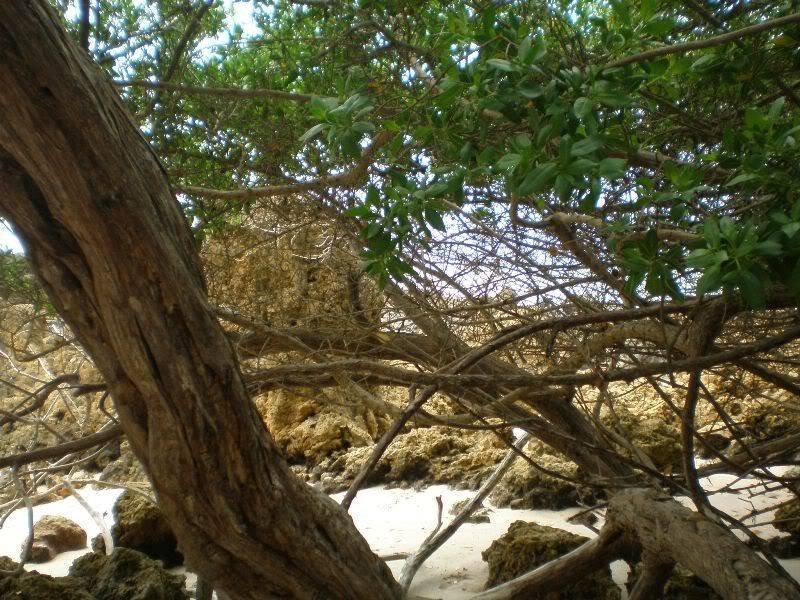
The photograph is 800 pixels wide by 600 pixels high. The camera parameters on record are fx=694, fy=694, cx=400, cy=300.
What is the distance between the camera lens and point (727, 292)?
1.64 meters

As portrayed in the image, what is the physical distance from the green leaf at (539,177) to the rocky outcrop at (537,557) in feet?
7.59

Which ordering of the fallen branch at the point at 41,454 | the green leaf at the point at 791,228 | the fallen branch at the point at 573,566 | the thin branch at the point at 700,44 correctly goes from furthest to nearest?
the fallen branch at the point at 573,566 → the fallen branch at the point at 41,454 → the thin branch at the point at 700,44 → the green leaf at the point at 791,228

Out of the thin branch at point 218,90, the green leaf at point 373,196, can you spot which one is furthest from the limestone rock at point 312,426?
the green leaf at point 373,196

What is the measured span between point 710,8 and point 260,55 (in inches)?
90.4

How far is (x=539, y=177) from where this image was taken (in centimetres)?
155

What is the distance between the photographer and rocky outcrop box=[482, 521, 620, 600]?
330 centimetres

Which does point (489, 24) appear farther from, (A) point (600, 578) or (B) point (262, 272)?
(B) point (262, 272)

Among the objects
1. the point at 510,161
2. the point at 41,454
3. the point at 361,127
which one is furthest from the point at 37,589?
the point at 510,161

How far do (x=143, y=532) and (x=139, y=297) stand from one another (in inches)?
136

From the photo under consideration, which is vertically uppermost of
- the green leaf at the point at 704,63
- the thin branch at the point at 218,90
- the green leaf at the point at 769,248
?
the thin branch at the point at 218,90

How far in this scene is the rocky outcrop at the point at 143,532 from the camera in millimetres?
4660

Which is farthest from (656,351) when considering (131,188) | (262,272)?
(262,272)

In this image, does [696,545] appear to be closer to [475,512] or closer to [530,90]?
[530,90]

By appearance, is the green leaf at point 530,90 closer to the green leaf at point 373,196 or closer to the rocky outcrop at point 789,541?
the green leaf at point 373,196
